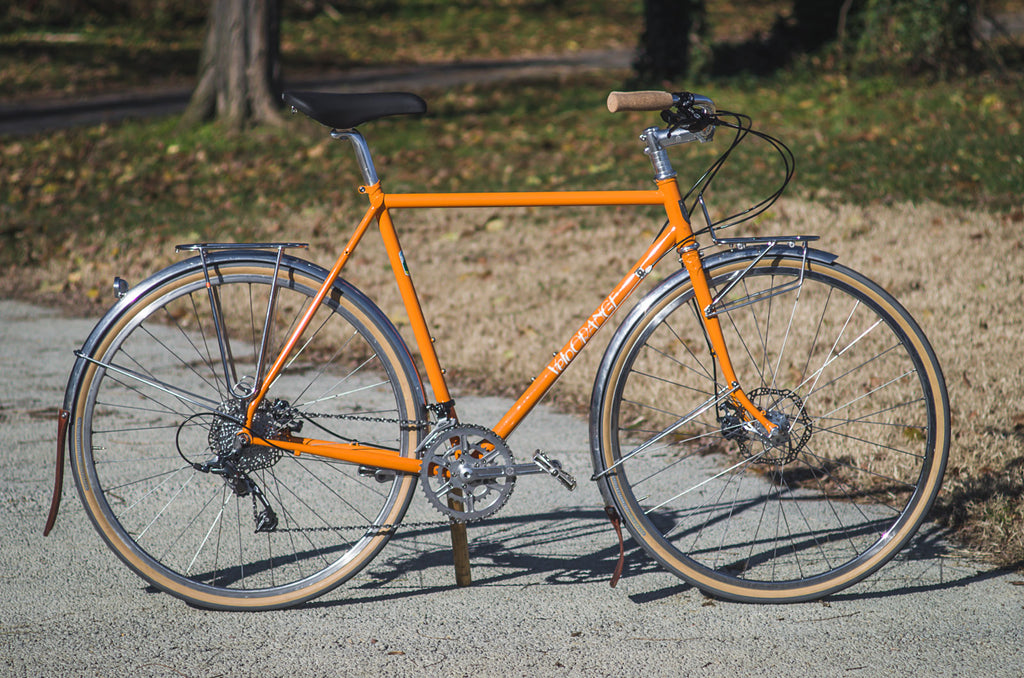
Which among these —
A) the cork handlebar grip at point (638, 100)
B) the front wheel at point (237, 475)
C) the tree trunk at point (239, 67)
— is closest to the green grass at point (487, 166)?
the tree trunk at point (239, 67)

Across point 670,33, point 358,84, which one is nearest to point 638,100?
point 670,33

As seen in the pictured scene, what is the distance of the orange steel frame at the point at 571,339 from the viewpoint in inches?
119

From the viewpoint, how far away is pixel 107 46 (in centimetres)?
1956

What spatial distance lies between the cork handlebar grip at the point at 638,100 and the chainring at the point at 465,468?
1034 mm

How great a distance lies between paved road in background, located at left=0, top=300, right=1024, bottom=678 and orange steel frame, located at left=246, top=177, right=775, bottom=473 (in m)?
0.51

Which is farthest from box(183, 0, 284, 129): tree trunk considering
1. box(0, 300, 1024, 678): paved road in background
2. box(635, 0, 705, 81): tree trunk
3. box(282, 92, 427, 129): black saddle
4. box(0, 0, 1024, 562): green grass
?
box(282, 92, 427, 129): black saddle

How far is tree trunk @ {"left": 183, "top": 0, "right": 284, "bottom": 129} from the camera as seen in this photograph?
10.6m

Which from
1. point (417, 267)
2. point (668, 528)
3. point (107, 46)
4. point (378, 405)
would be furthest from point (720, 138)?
point (107, 46)

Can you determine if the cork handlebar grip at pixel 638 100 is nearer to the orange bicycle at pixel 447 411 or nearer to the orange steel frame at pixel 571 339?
the orange bicycle at pixel 447 411

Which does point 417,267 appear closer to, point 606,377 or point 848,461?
point 848,461

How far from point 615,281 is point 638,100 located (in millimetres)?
3822

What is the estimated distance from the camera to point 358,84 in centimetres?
1577

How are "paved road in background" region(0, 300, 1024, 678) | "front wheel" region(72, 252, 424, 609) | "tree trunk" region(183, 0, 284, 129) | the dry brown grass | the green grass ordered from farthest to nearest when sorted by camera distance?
"tree trunk" region(183, 0, 284, 129) → the green grass → the dry brown grass → "front wheel" region(72, 252, 424, 609) → "paved road in background" region(0, 300, 1024, 678)

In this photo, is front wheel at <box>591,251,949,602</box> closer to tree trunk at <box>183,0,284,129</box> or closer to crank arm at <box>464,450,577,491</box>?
crank arm at <box>464,450,577,491</box>
